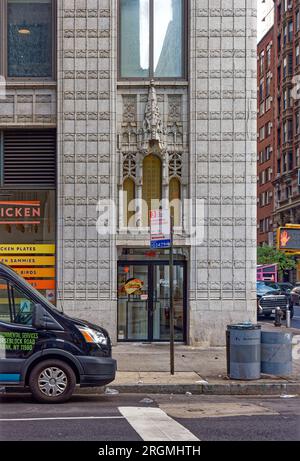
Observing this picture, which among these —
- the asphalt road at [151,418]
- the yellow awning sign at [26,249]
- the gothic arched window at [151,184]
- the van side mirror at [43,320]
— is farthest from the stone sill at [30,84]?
the asphalt road at [151,418]

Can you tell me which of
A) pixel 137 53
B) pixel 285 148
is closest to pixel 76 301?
pixel 137 53

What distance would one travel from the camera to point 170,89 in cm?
1892

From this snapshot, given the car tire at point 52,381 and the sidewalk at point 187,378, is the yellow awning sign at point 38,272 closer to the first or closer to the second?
the sidewalk at point 187,378

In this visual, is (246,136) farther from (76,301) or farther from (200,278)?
(76,301)

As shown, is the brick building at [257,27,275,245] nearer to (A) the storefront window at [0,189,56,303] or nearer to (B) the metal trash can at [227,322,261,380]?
(A) the storefront window at [0,189,56,303]

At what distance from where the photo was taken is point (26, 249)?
61.2 ft

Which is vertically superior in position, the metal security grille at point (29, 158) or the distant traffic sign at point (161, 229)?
the metal security grille at point (29, 158)

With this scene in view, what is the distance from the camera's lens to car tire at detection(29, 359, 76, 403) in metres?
11.1

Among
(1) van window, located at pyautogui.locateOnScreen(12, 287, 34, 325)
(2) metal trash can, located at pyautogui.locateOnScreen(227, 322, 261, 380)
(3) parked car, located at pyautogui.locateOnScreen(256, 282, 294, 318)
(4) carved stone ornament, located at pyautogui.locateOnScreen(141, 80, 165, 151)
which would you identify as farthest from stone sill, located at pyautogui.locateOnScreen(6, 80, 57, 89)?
(3) parked car, located at pyautogui.locateOnScreen(256, 282, 294, 318)

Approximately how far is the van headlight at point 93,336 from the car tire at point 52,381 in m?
0.53

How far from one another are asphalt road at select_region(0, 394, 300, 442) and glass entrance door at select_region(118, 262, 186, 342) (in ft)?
21.0

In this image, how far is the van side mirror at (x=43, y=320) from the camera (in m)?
11.2

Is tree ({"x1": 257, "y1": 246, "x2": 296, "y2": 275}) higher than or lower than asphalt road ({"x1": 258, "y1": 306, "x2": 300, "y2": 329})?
higher

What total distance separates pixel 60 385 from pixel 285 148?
66954 millimetres
